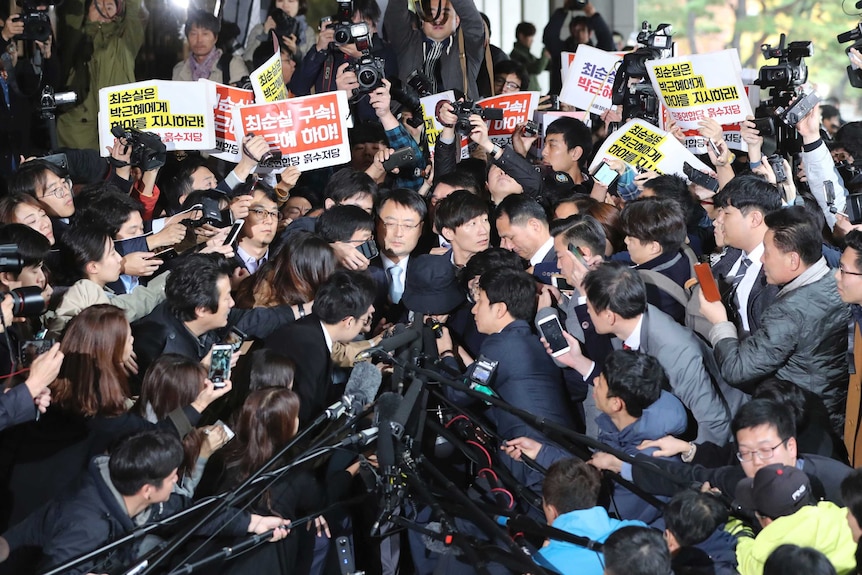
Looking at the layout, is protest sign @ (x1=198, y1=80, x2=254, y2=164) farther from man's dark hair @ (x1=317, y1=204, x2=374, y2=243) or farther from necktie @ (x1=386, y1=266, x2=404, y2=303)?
necktie @ (x1=386, y1=266, x2=404, y2=303)

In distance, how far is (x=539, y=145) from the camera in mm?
8070

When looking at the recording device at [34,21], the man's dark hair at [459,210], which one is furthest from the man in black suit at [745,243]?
the recording device at [34,21]

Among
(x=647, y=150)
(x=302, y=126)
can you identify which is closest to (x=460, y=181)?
(x=302, y=126)

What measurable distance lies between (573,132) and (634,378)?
338cm

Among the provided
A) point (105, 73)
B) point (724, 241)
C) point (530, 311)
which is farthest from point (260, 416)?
point (105, 73)

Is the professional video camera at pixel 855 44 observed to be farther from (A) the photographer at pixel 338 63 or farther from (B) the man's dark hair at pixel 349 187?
(B) the man's dark hair at pixel 349 187

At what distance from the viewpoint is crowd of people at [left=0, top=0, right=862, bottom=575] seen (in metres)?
3.59

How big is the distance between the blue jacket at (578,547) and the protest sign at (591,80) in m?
4.76

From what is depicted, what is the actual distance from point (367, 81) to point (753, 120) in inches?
92.7

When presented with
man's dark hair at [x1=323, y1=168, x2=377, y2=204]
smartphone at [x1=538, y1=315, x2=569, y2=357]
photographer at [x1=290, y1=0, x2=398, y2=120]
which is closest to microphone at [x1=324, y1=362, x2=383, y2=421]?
smartphone at [x1=538, y1=315, x2=569, y2=357]

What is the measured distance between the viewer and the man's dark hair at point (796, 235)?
460cm

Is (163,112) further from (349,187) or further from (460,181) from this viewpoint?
(460,181)

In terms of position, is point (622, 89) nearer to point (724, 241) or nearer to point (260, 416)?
point (724, 241)

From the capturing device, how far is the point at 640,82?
7492 mm
